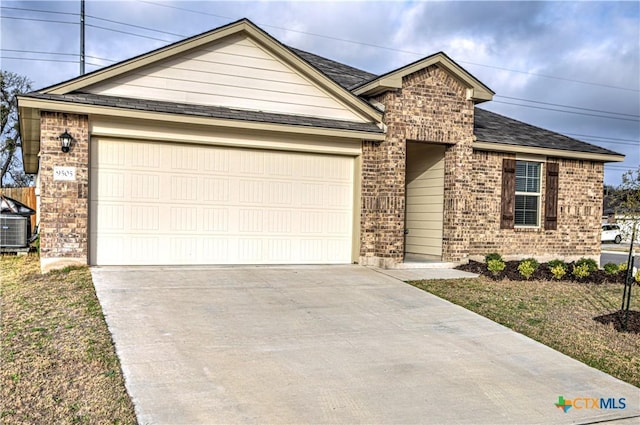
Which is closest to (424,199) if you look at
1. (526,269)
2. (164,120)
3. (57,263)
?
(526,269)

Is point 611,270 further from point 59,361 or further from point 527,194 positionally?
point 59,361

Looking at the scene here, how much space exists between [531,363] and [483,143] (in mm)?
7748

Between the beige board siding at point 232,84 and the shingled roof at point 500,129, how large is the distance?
1.85 m

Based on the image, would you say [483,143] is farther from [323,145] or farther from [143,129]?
[143,129]

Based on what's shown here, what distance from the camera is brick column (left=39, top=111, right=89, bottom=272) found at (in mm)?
9234

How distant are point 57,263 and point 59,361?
489 cm

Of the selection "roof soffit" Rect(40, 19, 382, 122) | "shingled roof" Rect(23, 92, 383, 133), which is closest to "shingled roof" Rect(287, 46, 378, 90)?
"roof soffit" Rect(40, 19, 382, 122)

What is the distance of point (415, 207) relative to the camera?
45.1 ft

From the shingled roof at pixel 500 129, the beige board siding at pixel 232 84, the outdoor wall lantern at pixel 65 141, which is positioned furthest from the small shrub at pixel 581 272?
the outdoor wall lantern at pixel 65 141

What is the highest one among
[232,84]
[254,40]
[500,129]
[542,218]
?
[254,40]

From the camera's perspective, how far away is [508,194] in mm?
13062

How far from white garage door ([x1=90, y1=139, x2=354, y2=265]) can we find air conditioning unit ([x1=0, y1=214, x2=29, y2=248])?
5490mm

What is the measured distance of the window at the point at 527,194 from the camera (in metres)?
13.4

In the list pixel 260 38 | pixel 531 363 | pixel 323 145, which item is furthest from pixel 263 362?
pixel 260 38
